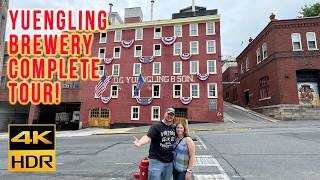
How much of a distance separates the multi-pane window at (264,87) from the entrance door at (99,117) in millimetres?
20696

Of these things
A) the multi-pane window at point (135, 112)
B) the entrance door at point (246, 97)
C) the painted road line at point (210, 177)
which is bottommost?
the painted road line at point (210, 177)

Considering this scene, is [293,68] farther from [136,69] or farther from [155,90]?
[136,69]

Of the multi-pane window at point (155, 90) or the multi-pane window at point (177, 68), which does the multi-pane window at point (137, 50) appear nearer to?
the multi-pane window at point (155, 90)

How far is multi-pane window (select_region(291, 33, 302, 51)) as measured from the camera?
32053 mm

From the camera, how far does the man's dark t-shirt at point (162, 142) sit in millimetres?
5004

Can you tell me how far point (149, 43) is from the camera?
1422 inches

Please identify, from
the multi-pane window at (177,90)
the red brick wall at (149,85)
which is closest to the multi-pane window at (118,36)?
the red brick wall at (149,85)

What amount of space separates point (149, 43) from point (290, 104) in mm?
18625

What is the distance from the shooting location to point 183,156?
16.2 feet

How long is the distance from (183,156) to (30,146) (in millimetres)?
2518

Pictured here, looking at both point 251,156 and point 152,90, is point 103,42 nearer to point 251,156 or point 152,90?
point 152,90

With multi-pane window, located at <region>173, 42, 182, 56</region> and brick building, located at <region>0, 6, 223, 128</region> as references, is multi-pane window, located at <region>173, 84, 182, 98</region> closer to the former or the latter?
brick building, located at <region>0, 6, 223, 128</region>

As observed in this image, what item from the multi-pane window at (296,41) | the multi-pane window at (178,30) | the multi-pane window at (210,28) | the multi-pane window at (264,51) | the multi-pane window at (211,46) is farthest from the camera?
the multi-pane window at (264,51)

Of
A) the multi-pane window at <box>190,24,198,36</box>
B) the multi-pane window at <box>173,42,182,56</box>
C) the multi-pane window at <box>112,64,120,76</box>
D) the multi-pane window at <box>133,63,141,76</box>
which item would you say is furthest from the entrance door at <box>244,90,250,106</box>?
the multi-pane window at <box>112,64,120,76</box>
